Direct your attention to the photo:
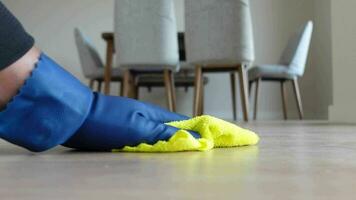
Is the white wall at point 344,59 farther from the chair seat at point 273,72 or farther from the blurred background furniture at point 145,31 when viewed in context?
the chair seat at point 273,72

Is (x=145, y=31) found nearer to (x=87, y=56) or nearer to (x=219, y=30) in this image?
(x=219, y=30)

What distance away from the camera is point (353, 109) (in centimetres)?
259

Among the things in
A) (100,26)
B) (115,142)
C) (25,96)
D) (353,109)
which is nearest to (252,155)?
(115,142)

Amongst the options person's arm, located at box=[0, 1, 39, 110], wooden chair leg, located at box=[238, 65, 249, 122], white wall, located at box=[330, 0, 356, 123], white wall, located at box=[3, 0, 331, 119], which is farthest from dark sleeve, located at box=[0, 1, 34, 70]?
white wall, located at box=[3, 0, 331, 119]

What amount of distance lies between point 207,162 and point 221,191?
274mm

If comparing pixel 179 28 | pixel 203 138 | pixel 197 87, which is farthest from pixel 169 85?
pixel 203 138

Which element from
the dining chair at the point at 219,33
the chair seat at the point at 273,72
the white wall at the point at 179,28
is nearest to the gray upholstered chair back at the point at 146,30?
the dining chair at the point at 219,33

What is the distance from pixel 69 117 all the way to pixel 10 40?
151 mm

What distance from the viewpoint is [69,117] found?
848mm

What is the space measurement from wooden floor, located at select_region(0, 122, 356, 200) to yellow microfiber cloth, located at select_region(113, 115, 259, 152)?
1.2 inches

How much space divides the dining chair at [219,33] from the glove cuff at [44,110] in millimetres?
2196

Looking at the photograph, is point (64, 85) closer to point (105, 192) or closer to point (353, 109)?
point (105, 192)

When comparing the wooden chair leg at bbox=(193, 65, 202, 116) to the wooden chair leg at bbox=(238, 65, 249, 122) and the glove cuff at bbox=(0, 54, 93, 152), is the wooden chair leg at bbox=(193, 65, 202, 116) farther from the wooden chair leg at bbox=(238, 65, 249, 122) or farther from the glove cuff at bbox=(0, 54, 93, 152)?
the glove cuff at bbox=(0, 54, 93, 152)

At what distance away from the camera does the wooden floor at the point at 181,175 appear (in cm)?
49
